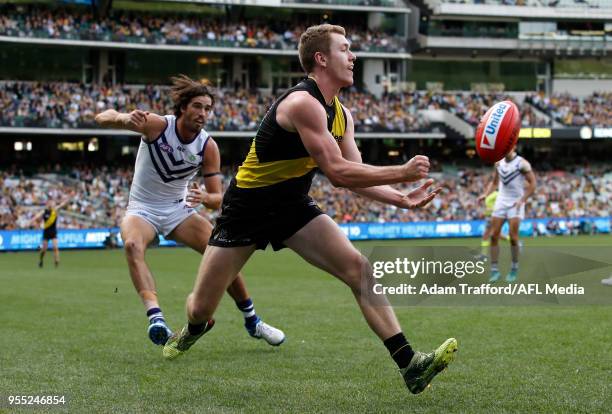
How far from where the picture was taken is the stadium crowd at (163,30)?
44844 mm

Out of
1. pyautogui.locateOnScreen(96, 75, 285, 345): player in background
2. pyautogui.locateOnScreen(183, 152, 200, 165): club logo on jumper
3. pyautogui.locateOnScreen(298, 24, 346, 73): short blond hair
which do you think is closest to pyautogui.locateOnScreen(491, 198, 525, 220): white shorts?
pyautogui.locateOnScreen(96, 75, 285, 345): player in background

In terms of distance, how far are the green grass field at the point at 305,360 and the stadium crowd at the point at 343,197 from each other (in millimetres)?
24805

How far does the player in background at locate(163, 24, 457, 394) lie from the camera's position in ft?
19.8

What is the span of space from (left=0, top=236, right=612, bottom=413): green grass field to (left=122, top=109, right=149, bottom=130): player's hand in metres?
2.12

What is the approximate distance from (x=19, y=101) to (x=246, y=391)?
39638 millimetres

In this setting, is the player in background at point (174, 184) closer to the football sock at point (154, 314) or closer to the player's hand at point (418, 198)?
the football sock at point (154, 314)

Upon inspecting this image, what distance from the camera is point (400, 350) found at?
6.23 meters

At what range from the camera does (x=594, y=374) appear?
6.98m

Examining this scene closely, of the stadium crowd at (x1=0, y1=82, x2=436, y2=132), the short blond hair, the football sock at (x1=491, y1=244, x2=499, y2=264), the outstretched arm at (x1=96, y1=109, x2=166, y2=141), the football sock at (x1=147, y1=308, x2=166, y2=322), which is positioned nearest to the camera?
the short blond hair

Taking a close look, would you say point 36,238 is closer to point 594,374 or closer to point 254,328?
point 254,328

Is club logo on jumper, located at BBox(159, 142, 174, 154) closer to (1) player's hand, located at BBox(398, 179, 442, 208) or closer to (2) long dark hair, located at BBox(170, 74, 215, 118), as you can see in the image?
(2) long dark hair, located at BBox(170, 74, 215, 118)

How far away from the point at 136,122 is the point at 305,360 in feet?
8.73

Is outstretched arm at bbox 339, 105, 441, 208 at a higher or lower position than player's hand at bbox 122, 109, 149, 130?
lower

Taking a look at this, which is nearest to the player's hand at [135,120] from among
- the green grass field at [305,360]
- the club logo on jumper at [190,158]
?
the club logo on jumper at [190,158]
